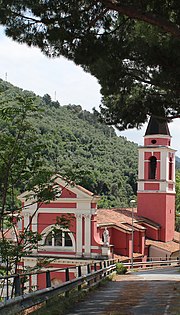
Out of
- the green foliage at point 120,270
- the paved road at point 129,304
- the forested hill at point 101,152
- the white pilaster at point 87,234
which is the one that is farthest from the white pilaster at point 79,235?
the paved road at point 129,304

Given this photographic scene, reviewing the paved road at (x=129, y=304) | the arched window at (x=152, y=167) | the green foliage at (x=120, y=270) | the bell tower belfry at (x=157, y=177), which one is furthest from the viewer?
the arched window at (x=152, y=167)

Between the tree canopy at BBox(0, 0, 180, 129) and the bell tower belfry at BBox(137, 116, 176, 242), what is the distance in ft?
99.5

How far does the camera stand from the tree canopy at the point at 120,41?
34.9 feet

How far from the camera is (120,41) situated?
1291 cm

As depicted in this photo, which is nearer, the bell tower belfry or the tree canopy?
the tree canopy

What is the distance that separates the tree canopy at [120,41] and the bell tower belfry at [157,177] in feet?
99.5

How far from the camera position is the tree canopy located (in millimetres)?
10625

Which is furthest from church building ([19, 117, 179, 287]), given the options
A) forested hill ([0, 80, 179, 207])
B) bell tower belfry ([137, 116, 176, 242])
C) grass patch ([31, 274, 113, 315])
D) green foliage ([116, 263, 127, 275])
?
grass patch ([31, 274, 113, 315])

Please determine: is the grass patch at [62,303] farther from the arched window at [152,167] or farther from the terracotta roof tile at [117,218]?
the arched window at [152,167]

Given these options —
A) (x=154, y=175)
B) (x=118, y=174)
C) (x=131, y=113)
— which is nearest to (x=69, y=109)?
(x=118, y=174)

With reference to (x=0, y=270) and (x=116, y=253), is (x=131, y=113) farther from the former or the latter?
(x=116, y=253)

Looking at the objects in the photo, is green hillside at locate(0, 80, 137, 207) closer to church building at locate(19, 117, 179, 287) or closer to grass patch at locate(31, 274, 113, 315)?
church building at locate(19, 117, 179, 287)

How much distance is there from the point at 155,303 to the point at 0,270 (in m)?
3.60

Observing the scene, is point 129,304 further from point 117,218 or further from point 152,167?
point 152,167
